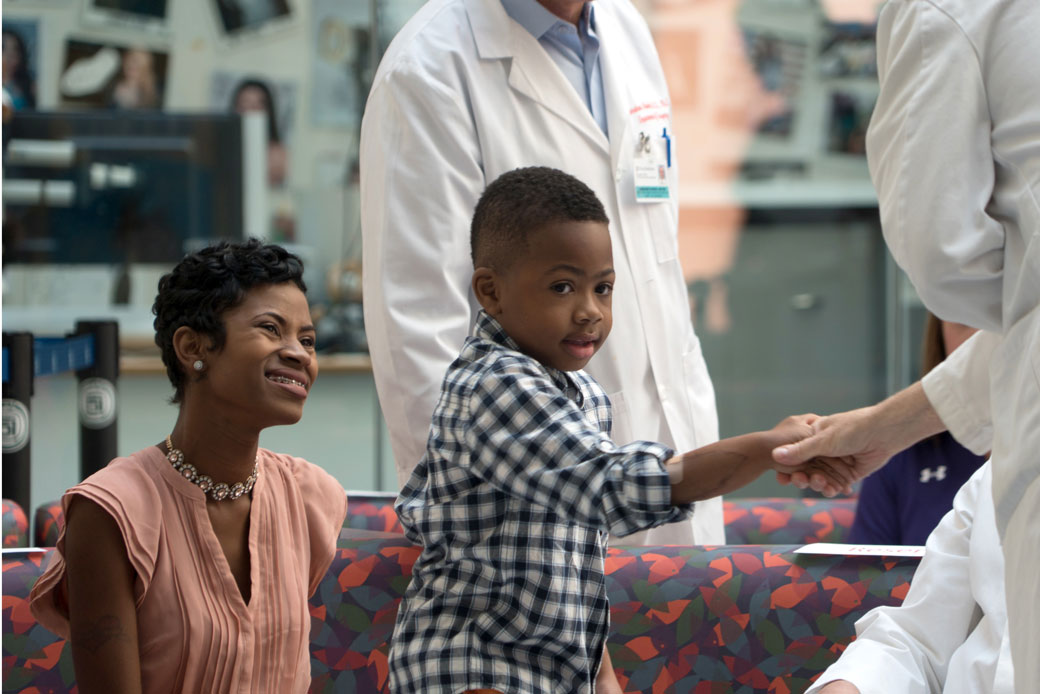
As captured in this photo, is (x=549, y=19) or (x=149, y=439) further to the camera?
(x=149, y=439)

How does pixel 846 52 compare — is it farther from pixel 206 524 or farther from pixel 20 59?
pixel 206 524

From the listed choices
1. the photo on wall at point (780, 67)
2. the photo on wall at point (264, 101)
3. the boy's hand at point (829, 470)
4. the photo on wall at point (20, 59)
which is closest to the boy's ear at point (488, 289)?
the boy's hand at point (829, 470)

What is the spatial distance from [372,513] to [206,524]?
3.49ft

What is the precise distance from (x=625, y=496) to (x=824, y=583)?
2.91 ft

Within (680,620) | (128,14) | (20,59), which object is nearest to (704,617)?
(680,620)

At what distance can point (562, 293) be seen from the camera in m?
1.30

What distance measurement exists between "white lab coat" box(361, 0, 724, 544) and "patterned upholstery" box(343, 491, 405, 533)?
2.03 feet

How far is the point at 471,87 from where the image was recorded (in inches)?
75.7

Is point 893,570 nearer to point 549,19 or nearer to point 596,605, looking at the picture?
point 596,605

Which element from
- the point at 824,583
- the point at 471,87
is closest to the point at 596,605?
the point at 824,583

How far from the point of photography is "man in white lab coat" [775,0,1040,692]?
43.1 inches

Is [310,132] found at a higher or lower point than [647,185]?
higher

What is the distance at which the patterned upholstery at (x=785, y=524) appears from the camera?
8.97 feet

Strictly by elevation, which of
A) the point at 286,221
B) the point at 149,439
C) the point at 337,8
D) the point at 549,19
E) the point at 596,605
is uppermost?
the point at 337,8
